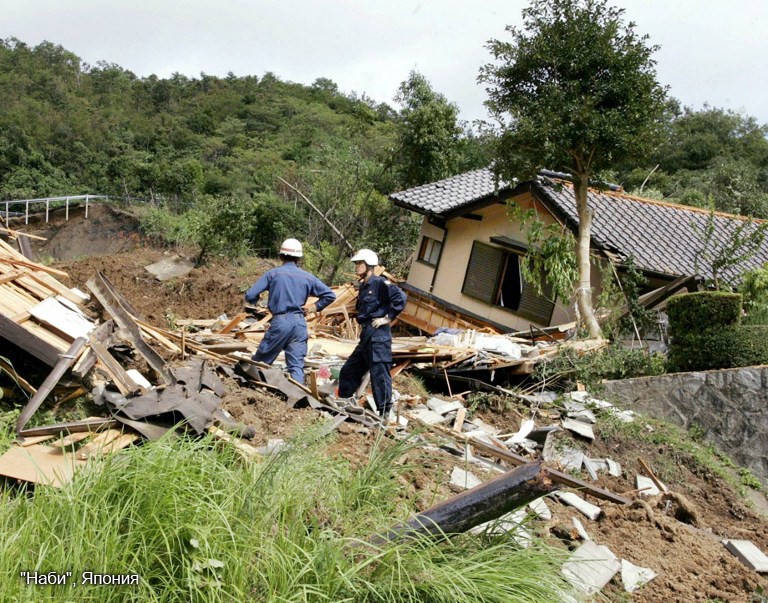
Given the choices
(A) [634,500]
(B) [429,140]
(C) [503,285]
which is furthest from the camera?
(B) [429,140]

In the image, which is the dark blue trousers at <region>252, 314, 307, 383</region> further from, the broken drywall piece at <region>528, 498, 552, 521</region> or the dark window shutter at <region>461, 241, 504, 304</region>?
the dark window shutter at <region>461, 241, 504, 304</region>

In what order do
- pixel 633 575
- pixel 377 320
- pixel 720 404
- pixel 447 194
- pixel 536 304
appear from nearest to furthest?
pixel 633 575 < pixel 377 320 < pixel 720 404 < pixel 536 304 < pixel 447 194

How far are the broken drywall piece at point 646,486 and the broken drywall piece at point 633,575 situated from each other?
203cm

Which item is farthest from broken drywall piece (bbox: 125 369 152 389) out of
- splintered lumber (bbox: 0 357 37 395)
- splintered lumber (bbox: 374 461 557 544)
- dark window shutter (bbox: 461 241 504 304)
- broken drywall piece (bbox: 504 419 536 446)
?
dark window shutter (bbox: 461 241 504 304)

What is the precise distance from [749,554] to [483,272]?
1203cm

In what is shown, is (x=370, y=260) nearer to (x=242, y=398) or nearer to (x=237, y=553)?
(x=242, y=398)

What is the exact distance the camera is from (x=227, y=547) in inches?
144

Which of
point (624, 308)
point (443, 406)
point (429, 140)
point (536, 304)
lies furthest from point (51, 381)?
point (429, 140)

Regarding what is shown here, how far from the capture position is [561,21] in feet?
40.3

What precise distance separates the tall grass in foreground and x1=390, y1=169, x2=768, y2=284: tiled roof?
35.3 feet

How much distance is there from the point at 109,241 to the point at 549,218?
22577 millimetres

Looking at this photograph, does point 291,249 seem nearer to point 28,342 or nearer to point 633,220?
point 28,342

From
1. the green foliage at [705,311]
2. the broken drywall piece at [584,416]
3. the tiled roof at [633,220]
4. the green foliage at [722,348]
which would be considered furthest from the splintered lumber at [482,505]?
the tiled roof at [633,220]

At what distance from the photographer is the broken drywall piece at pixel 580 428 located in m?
8.43
